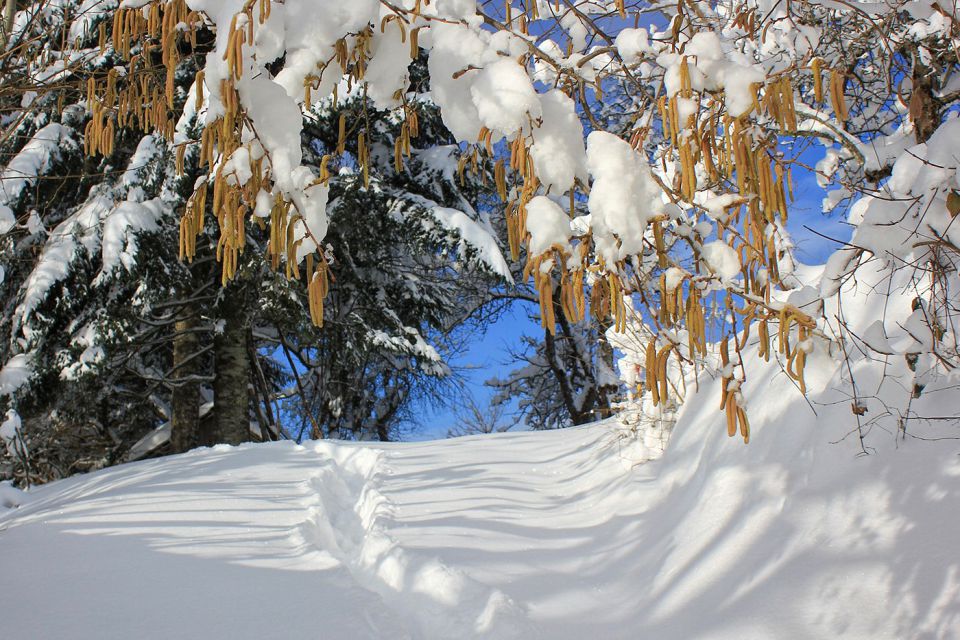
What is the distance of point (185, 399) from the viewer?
32.4ft

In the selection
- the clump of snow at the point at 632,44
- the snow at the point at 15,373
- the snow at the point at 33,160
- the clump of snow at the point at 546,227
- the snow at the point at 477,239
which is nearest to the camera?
the clump of snow at the point at 546,227

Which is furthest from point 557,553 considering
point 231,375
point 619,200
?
point 231,375

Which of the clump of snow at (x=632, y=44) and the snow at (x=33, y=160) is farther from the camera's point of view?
the snow at (x=33, y=160)

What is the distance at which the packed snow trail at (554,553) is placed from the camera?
2.34m

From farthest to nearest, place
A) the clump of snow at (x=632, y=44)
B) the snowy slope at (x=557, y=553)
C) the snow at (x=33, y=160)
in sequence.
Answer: the snow at (x=33, y=160)
the snowy slope at (x=557, y=553)
the clump of snow at (x=632, y=44)

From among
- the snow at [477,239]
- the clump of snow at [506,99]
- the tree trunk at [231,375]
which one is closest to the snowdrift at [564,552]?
the clump of snow at [506,99]

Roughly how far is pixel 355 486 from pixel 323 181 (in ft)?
14.4

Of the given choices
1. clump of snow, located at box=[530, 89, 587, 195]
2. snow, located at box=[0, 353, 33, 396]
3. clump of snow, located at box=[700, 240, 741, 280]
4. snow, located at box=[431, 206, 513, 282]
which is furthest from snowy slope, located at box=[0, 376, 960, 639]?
snow, located at box=[431, 206, 513, 282]

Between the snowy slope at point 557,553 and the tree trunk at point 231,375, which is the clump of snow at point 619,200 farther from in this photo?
the tree trunk at point 231,375

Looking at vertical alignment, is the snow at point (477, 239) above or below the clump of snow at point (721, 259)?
above

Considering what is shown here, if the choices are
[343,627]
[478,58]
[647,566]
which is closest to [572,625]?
[647,566]

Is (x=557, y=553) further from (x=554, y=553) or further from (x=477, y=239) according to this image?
(x=477, y=239)

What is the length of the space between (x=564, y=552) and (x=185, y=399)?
7.78m

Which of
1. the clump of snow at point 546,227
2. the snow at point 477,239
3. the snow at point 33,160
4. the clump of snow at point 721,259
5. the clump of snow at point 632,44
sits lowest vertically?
the clump of snow at point 721,259
